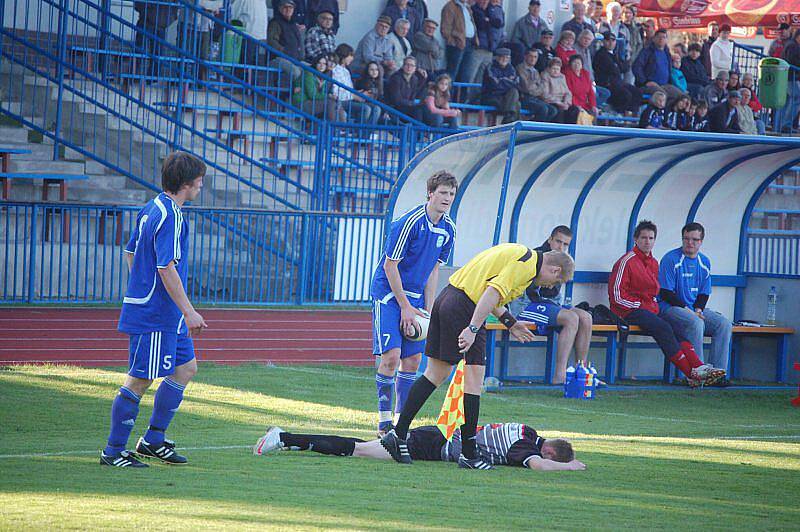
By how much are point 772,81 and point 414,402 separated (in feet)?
53.2

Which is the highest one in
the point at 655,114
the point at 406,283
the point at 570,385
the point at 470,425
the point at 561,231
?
the point at 655,114

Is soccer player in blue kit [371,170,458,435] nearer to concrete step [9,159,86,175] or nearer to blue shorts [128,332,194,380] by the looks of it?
blue shorts [128,332,194,380]

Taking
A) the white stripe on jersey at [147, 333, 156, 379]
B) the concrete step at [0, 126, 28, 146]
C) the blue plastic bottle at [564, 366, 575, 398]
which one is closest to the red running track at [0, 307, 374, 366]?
the blue plastic bottle at [564, 366, 575, 398]

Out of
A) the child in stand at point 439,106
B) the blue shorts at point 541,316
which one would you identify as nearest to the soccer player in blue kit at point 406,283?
the blue shorts at point 541,316

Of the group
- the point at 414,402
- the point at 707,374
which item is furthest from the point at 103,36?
the point at 414,402

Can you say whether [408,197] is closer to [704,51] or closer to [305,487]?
[305,487]

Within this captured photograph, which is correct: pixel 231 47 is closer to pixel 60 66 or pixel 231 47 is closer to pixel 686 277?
pixel 60 66

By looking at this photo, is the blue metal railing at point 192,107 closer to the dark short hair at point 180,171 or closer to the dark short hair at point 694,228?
the dark short hair at point 694,228

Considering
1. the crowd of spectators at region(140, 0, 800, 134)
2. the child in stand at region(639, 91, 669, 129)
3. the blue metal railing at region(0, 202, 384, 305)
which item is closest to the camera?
the blue metal railing at region(0, 202, 384, 305)

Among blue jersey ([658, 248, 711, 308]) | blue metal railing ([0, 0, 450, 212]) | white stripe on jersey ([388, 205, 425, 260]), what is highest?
blue metal railing ([0, 0, 450, 212])

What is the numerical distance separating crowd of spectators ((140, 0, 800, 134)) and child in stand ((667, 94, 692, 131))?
20 mm

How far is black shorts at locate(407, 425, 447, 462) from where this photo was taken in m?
7.85

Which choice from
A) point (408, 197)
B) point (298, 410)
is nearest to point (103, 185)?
point (408, 197)

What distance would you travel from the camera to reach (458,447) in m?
7.83
